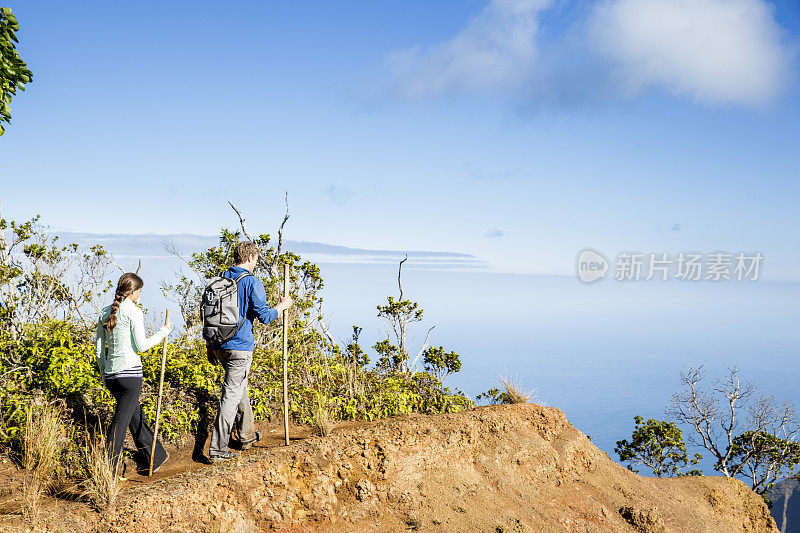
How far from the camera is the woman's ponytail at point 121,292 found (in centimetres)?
552

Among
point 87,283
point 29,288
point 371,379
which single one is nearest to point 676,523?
point 371,379

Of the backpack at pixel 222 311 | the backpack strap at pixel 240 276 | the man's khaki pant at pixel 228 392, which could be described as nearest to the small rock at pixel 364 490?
the man's khaki pant at pixel 228 392


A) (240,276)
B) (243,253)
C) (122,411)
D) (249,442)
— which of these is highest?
(243,253)

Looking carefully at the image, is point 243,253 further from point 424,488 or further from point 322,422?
point 424,488

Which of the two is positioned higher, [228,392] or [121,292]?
[121,292]

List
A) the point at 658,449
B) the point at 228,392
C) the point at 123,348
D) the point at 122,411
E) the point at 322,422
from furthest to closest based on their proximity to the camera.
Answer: the point at 658,449 → the point at 322,422 → the point at 228,392 → the point at 122,411 → the point at 123,348

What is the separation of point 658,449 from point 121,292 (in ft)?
58.9

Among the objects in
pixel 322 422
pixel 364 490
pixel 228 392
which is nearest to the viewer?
pixel 228 392

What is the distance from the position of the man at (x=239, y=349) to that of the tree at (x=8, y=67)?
11.6ft

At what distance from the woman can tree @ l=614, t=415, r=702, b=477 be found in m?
16.5

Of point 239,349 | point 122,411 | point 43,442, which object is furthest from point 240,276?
point 43,442

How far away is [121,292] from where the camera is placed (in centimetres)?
557

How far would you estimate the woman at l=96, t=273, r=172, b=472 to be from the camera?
554cm

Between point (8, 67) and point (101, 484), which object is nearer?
point (101, 484)
